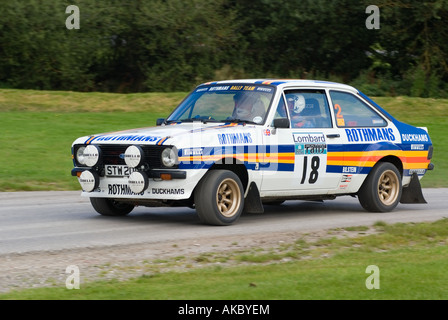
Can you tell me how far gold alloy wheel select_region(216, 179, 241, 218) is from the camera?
33.3 feet

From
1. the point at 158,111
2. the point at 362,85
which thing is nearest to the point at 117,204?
the point at 158,111

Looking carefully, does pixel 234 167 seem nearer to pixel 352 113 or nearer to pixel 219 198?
pixel 219 198

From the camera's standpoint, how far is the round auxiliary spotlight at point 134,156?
386 inches

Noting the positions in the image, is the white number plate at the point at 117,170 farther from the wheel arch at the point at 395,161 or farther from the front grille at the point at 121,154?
the wheel arch at the point at 395,161

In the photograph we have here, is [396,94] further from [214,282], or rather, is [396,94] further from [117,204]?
[214,282]

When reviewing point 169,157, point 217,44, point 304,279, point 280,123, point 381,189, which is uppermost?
point 217,44

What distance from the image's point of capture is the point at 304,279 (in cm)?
698

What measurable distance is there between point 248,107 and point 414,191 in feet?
10.2
